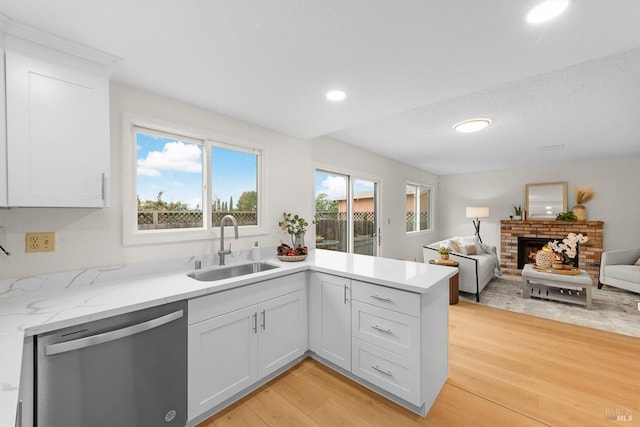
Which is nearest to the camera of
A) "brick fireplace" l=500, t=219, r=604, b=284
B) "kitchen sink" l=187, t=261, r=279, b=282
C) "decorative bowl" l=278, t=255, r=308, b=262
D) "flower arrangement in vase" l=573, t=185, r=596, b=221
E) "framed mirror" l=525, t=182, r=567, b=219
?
"kitchen sink" l=187, t=261, r=279, b=282

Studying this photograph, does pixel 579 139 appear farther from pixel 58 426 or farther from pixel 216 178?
pixel 58 426

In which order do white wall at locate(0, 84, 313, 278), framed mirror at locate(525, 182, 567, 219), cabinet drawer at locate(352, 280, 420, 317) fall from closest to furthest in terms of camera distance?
1. white wall at locate(0, 84, 313, 278)
2. cabinet drawer at locate(352, 280, 420, 317)
3. framed mirror at locate(525, 182, 567, 219)

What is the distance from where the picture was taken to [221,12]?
4.00 feet

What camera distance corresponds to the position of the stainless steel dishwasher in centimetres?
111

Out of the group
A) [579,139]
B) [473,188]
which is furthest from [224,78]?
[473,188]

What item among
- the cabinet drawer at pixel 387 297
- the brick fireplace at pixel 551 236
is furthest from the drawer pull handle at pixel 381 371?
the brick fireplace at pixel 551 236

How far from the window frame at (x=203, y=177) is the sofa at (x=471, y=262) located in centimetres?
300

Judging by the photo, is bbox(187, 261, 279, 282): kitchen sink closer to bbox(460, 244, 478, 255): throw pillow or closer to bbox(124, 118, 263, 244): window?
bbox(124, 118, 263, 244): window

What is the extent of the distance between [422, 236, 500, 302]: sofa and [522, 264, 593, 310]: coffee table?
557 mm

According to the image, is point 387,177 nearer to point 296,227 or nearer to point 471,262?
point 471,262

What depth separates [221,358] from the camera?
1.68 metres

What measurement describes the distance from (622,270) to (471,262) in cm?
236

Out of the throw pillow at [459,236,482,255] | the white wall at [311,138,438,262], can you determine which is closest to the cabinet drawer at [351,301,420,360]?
the white wall at [311,138,438,262]

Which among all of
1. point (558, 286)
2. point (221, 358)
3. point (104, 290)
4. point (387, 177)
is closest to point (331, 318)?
point (221, 358)
